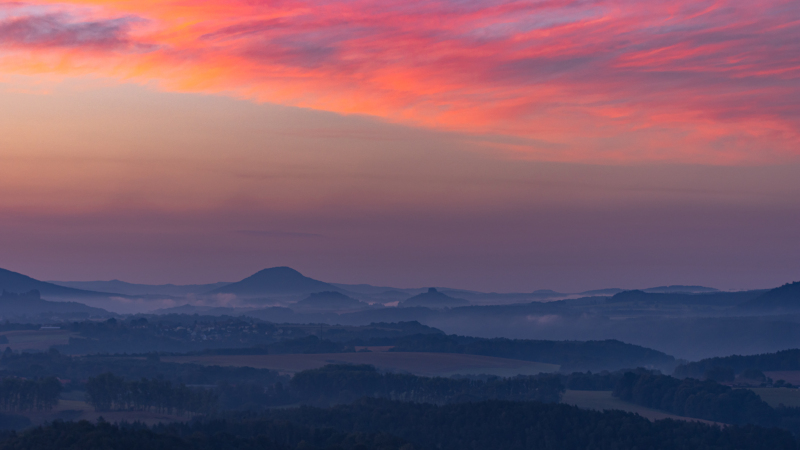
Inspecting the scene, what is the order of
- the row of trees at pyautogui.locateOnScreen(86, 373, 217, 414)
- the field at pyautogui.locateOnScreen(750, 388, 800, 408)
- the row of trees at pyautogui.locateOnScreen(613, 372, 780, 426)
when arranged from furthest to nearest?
the field at pyautogui.locateOnScreen(750, 388, 800, 408), the row of trees at pyautogui.locateOnScreen(613, 372, 780, 426), the row of trees at pyautogui.locateOnScreen(86, 373, 217, 414)

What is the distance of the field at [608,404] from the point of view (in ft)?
533

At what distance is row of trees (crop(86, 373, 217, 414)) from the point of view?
→ 167 m

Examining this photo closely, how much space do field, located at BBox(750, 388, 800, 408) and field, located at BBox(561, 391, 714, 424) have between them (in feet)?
74.1

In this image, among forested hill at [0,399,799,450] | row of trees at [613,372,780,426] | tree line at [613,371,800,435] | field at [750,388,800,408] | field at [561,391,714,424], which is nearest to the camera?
forested hill at [0,399,799,450]

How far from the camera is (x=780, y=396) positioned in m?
183

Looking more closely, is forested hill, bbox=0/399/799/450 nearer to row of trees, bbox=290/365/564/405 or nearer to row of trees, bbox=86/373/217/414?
row of trees, bbox=86/373/217/414

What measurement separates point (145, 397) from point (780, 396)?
126902 millimetres

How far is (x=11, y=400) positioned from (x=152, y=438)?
84524mm

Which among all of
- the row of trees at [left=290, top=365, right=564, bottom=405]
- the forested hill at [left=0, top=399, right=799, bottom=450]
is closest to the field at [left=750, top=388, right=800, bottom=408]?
the forested hill at [left=0, top=399, right=799, bottom=450]

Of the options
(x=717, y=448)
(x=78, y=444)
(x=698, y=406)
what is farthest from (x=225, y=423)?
(x=698, y=406)

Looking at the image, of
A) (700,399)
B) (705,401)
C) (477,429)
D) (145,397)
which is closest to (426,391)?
(477,429)

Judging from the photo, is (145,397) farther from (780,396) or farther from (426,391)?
(780,396)

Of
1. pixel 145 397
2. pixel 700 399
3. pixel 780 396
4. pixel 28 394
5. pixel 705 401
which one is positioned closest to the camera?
pixel 28 394

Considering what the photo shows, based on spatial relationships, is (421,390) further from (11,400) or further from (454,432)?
(11,400)
